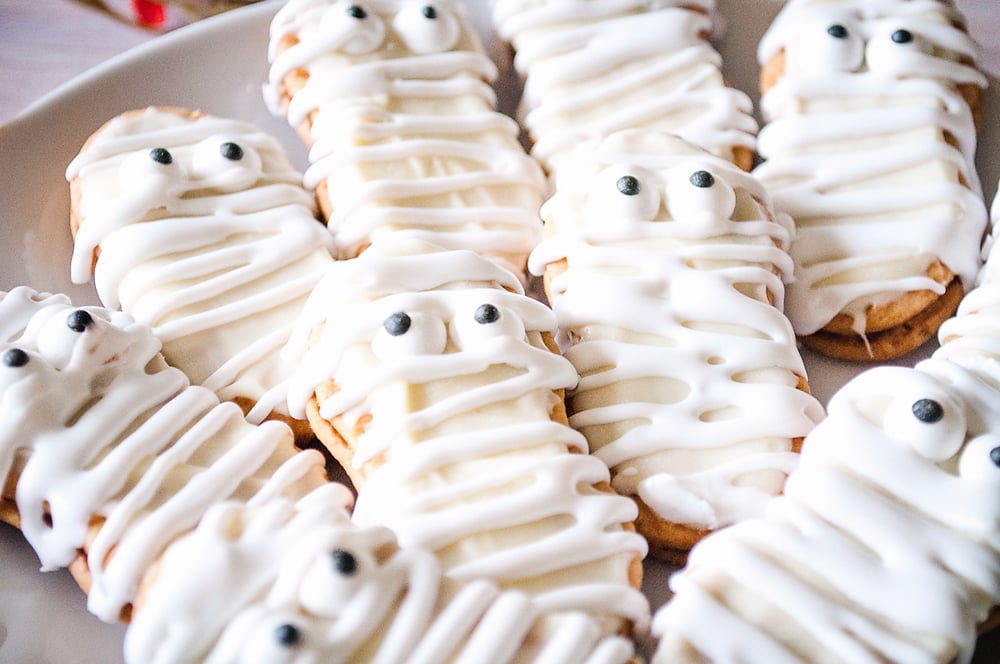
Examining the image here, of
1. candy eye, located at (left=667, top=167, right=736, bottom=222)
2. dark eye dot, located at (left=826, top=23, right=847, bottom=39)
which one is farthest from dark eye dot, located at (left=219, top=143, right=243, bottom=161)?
dark eye dot, located at (left=826, top=23, right=847, bottom=39)

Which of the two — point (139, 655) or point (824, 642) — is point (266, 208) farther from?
point (824, 642)

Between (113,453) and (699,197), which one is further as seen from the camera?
(699,197)

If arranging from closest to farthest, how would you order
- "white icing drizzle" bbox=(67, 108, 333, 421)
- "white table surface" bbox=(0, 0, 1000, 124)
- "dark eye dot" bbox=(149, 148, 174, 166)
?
"white icing drizzle" bbox=(67, 108, 333, 421) → "dark eye dot" bbox=(149, 148, 174, 166) → "white table surface" bbox=(0, 0, 1000, 124)

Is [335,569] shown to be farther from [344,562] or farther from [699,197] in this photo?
[699,197]

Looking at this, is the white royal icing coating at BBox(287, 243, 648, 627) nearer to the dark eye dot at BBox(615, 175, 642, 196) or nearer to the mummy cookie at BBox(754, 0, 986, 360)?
the dark eye dot at BBox(615, 175, 642, 196)

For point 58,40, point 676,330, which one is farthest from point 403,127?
point 58,40

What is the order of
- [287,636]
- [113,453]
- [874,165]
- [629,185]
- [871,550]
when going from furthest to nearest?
[874,165], [629,185], [113,453], [871,550], [287,636]

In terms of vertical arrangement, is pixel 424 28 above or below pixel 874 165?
above
